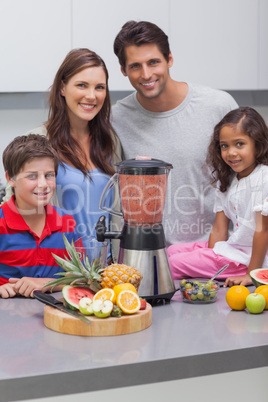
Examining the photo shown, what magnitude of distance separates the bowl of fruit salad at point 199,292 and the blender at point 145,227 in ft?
0.12

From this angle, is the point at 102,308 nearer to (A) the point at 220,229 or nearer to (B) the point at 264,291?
(B) the point at 264,291

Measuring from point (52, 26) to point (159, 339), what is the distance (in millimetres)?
2087

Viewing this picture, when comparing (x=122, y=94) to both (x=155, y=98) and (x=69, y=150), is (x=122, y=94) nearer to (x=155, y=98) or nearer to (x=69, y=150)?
(x=155, y=98)

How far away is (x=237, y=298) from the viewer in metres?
1.46

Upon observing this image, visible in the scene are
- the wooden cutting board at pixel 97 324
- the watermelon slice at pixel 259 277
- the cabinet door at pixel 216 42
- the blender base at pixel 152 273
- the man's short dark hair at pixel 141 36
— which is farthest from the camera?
the cabinet door at pixel 216 42

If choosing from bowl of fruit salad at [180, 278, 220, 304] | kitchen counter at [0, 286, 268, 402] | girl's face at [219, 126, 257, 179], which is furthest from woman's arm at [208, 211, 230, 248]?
kitchen counter at [0, 286, 268, 402]

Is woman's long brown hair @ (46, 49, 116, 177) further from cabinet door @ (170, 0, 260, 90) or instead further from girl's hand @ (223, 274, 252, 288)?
cabinet door @ (170, 0, 260, 90)

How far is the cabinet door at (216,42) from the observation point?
3.12 m

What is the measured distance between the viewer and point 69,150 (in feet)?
7.00

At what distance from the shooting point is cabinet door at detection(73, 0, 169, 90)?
2.95 meters

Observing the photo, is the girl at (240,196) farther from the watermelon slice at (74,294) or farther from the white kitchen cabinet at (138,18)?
the white kitchen cabinet at (138,18)

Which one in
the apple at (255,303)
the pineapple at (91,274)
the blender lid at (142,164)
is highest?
the blender lid at (142,164)

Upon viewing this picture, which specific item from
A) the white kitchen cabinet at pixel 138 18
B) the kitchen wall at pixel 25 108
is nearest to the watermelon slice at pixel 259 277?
the white kitchen cabinet at pixel 138 18

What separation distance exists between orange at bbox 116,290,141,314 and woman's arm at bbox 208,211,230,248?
92 centimetres
